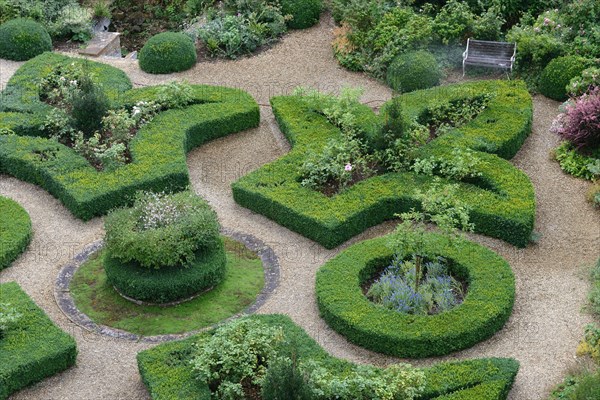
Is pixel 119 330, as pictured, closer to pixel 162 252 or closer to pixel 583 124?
pixel 162 252

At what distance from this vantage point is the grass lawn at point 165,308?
601 inches

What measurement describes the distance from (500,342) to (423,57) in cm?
909

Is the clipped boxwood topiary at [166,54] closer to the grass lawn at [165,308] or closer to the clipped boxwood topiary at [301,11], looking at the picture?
the clipped boxwood topiary at [301,11]

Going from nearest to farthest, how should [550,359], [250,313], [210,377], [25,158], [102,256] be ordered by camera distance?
1. [210,377]
2. [550,359]
3. [250,313]
4. [102,256]
5. [25,158]

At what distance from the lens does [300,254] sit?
17.0m

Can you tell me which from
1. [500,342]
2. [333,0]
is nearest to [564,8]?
[333,0]

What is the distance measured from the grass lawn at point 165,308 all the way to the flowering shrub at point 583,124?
7.05m

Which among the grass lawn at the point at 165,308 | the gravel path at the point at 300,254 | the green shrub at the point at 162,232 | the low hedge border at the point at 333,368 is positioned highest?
the green shrub at the point at 162,232

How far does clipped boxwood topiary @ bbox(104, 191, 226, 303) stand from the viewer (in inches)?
607

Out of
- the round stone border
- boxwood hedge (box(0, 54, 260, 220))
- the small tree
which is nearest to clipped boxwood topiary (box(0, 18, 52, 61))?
boxwood hedge (box(0, 54, 260, 220))

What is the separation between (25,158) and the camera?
1905 centimetres

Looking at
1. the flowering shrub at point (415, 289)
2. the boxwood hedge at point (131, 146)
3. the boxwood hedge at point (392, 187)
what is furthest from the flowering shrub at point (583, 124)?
the boxwood hedge at point (131, 146)

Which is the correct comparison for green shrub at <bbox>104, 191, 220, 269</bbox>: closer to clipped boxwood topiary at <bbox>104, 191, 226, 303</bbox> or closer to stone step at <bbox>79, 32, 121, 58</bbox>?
clipped boxwood topiary at <bbox>104, 191, 226, 303</bbox>

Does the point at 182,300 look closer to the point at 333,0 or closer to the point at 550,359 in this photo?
the point at 550,359
